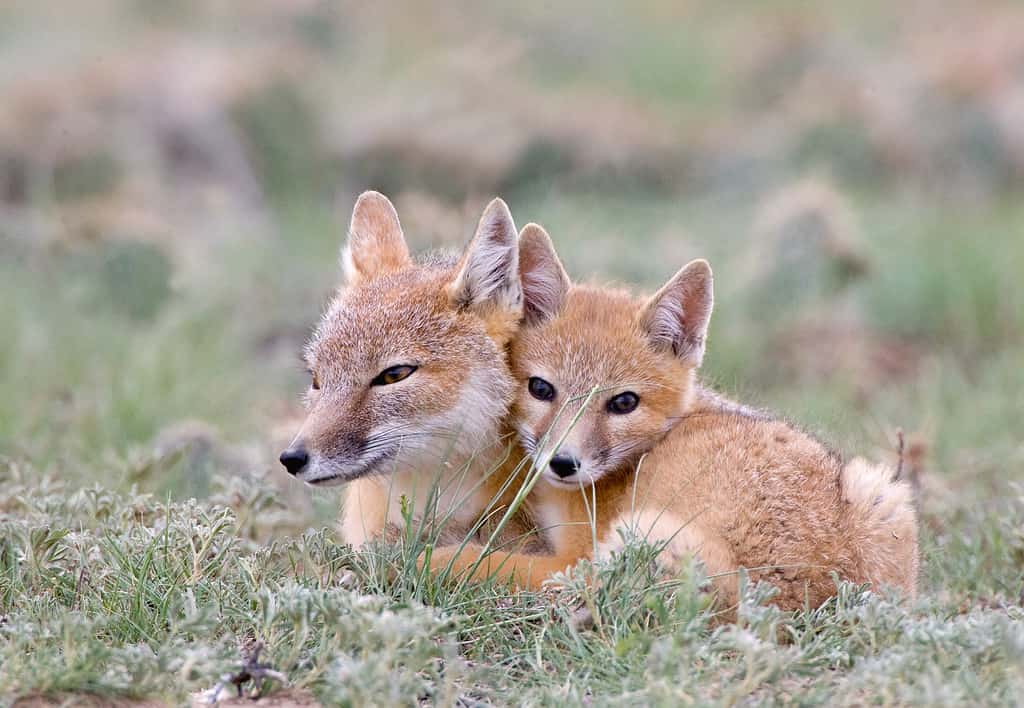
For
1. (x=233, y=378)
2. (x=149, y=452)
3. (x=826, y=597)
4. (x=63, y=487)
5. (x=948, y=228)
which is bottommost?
(x=826, y=597)

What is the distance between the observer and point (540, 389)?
5.26 m

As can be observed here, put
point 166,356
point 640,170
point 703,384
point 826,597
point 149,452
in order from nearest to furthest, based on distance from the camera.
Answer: point 826,597 → point 703,384 → point 149,452 → point 166,356 → point 640,170

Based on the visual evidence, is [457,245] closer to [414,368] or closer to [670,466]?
[414,368]

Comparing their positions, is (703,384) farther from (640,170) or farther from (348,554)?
(640,170)

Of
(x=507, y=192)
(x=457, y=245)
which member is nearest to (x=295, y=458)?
(x=457, y=245)

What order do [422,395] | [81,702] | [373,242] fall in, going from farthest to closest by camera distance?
[373,242] < [422,395] < [81,702]

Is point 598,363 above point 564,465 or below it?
above

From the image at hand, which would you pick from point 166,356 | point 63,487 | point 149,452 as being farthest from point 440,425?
point 166,356

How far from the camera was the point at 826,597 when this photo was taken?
474cm

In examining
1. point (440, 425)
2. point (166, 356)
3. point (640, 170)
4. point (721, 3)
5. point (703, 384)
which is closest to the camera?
point (440, 425)

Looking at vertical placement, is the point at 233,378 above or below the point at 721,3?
below

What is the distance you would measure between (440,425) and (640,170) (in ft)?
42.4

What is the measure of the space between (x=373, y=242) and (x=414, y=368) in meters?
0.97

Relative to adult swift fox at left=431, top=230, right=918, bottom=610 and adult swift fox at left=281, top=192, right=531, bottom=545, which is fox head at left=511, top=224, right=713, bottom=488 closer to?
adult swift fox at left=431, top=230, right=918, bottom=610
